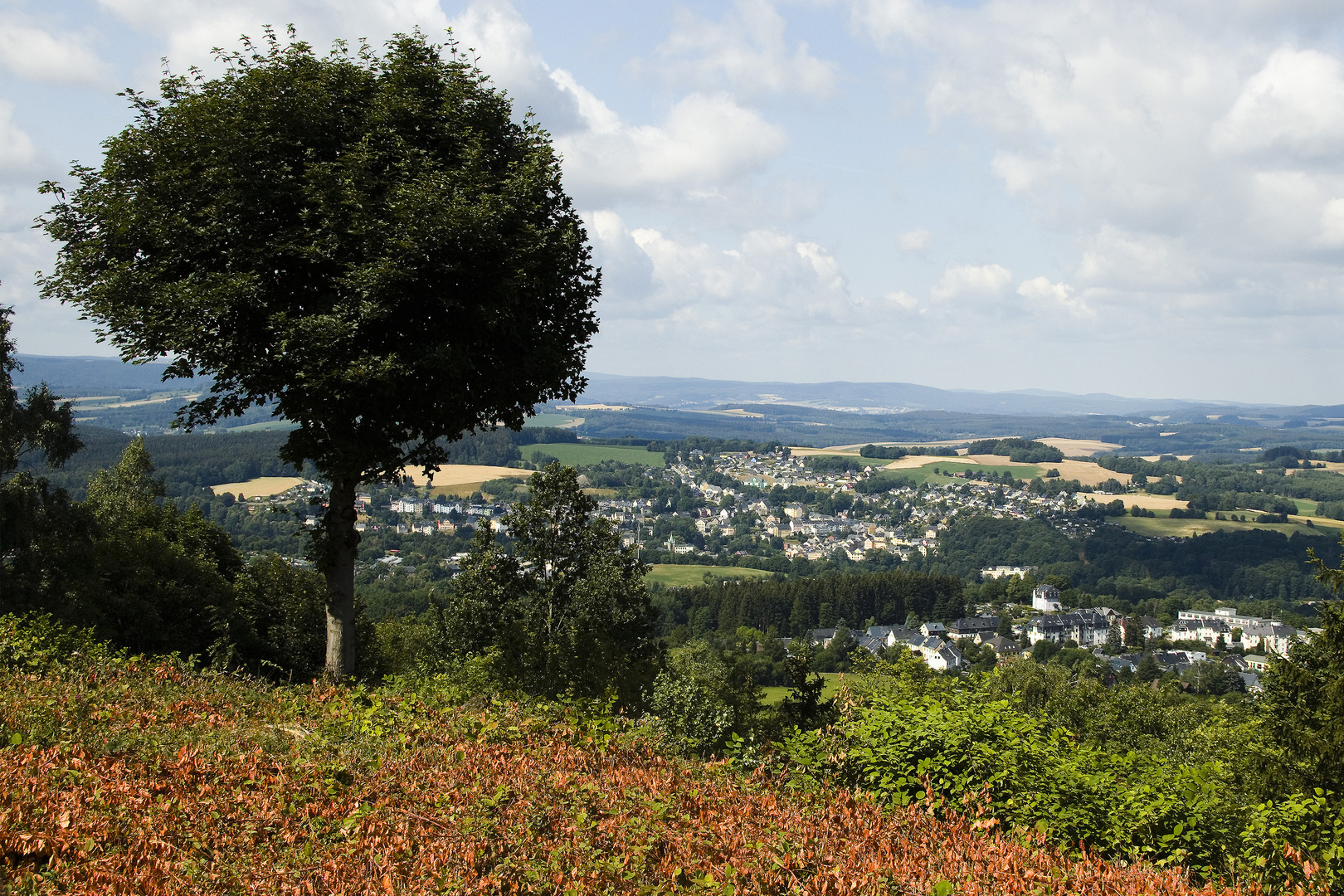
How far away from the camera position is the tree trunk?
11.2 meters

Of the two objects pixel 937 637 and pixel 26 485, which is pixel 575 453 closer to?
pixel 937 637

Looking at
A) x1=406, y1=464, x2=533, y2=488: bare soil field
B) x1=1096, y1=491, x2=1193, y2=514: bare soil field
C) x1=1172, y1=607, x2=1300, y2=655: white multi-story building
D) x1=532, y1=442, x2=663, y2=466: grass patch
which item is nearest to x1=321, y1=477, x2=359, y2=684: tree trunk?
x1=406, y1=464, x2=533, y2=488: bare soil field

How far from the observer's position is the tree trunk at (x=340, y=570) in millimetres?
11211

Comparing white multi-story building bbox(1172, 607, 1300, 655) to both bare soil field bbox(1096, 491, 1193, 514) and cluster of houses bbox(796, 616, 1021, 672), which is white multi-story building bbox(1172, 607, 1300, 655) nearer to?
cluster of houses bbox(796, 616, 1021, 672)

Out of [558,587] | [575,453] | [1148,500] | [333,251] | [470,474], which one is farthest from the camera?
[575,453]

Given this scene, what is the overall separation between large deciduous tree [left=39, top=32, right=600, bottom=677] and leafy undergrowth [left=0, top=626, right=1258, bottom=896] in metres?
4.14

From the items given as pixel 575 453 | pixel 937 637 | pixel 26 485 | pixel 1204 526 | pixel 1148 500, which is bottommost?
pixel 937 637

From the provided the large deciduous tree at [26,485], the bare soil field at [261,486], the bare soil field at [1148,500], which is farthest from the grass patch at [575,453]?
the large deciduous tree at [26,485]

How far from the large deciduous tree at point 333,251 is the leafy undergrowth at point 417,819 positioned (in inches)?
163

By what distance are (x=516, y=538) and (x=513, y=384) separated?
1304cm

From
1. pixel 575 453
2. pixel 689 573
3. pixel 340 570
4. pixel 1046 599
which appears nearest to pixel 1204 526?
pixel 1046 599

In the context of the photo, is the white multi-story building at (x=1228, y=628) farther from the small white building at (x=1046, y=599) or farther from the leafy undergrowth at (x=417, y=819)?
the leafy undergrowth at (x=417, y=819)

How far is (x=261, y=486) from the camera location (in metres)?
95.8

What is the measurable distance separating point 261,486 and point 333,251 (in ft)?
317
